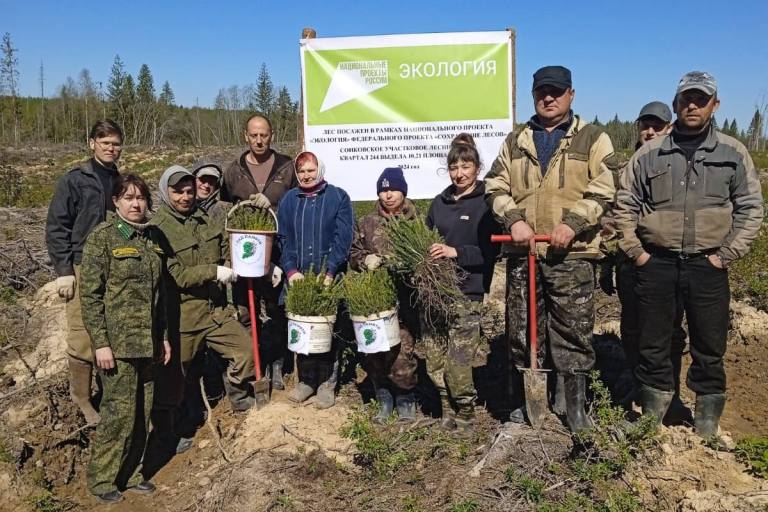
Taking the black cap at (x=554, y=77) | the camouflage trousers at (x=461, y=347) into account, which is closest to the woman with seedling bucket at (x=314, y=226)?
the camouflage trousers at (x=461, y=347)

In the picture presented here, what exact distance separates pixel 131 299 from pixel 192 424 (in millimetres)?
1670

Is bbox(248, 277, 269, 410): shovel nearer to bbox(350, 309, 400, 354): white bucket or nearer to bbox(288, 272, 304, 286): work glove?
bbox(288, 272, 304, 286): work glove

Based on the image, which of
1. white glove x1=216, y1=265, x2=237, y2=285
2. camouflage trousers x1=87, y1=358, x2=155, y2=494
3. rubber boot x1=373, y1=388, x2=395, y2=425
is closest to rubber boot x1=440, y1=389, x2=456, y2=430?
rubber boot x1=373, y1=388, x2=395, y2=425

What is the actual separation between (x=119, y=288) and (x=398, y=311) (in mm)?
1884

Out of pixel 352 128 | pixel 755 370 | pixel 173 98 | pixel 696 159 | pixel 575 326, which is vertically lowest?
pixel 755 370

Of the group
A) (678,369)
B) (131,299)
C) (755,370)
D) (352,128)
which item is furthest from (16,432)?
(755,370)

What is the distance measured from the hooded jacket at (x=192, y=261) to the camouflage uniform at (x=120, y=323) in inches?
11.4

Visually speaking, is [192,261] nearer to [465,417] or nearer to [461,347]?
[461,347]

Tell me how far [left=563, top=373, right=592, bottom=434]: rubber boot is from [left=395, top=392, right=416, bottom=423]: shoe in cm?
118

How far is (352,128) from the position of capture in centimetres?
573

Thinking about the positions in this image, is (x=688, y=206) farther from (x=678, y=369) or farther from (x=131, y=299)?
(x=131, y=299)

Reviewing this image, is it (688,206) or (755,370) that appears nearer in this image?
(688,206)

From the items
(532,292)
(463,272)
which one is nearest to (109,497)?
(463,272)

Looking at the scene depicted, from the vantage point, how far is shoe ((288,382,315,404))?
4.85 meters
